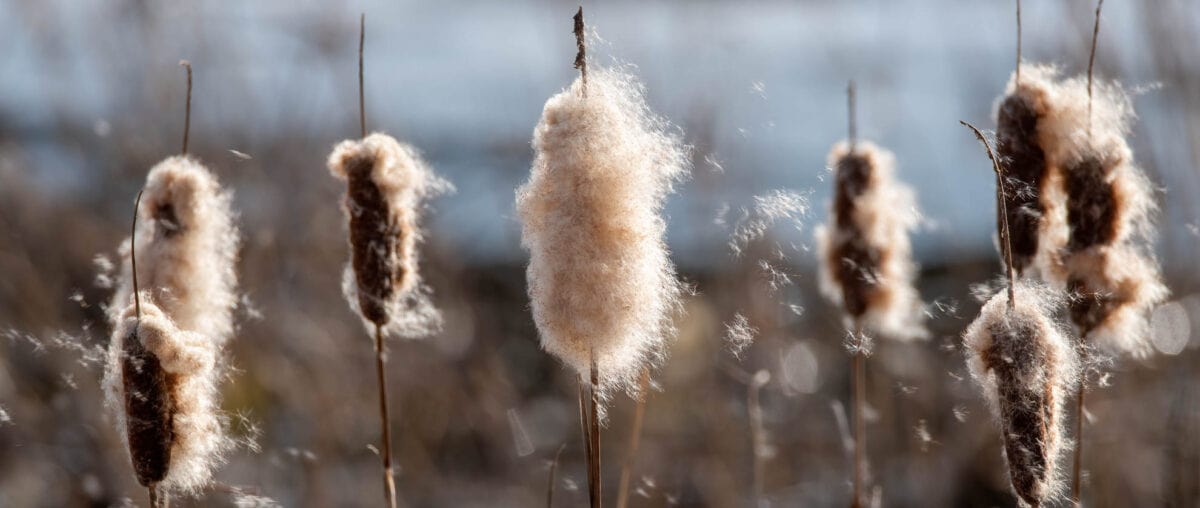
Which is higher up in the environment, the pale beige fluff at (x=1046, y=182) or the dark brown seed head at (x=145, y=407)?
the pale beige fluff at (x=1046, y=182)

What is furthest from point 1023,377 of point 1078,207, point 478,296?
point 478,296

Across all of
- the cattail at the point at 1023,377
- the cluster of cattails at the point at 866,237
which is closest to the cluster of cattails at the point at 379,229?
the cattail at the point at 1023,377

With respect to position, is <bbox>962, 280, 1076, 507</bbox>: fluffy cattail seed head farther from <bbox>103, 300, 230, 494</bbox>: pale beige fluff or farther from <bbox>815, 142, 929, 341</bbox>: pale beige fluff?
<bbox>103, 300, 230, 494</bbox>: pale beige fluff

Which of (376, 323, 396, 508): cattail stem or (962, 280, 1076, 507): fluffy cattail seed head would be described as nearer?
(962, 280, 1076, 507): fluffy cattail seed head

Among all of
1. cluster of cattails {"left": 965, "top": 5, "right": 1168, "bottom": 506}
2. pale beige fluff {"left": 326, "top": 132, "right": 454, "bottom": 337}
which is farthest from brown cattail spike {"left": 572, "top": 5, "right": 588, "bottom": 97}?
cluster of cattails {"left": 965, "top": 5, "right": 1168, "bottom": 506}

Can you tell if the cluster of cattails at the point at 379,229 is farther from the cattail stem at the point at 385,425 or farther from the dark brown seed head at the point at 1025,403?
the dark brown seed head at the point at 1025,403

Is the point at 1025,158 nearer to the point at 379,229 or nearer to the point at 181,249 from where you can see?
the point at 379,229
